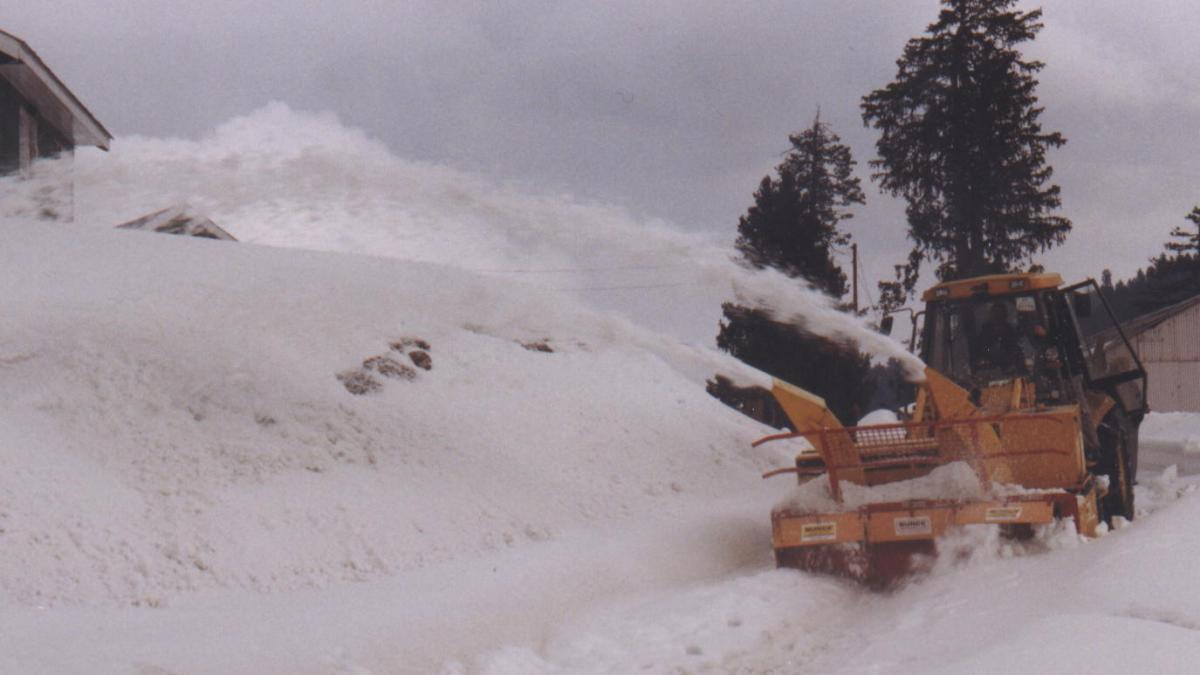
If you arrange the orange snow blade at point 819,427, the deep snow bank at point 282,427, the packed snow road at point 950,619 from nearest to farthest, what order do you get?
the packed snow road at point 950,619, the deep snow bank at point 282,427, the orange snow blade at point 819,427

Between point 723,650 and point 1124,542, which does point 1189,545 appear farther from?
point 723,650

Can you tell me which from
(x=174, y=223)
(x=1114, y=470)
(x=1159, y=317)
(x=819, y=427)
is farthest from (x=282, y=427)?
(x=1159, y=317)

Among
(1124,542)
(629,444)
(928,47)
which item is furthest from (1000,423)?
(928,47)

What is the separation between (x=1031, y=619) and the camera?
208 inches

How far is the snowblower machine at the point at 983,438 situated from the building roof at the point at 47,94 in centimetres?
1138

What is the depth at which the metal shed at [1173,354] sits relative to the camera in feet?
121

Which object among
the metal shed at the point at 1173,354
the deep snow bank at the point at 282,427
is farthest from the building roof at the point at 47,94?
the metal shed at the point at 1173,354

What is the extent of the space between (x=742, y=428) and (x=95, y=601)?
9.89 m

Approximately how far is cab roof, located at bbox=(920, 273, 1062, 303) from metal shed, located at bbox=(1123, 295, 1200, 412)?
29977 millimetres

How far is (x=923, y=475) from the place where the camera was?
8.59 metres

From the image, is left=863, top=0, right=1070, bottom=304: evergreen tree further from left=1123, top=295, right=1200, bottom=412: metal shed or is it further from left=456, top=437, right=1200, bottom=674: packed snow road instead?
left=456, top=437, right=1200, bottom=674: packed snow road

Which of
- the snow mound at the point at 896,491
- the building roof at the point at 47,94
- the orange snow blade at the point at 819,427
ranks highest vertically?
the building roof at the point at 47,94

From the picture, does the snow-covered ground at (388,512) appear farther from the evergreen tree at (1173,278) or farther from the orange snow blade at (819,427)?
the evergreen tree at (1173,278)

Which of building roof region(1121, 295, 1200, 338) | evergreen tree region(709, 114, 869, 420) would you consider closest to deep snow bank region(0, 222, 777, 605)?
evergreen tree region(709, 114, 869, 420)
